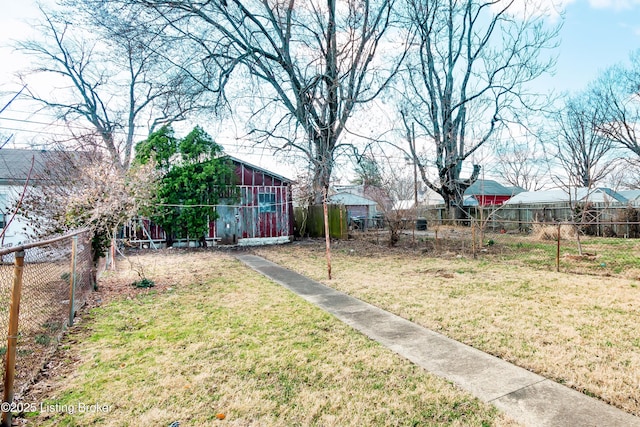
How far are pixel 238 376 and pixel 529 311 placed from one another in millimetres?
4107

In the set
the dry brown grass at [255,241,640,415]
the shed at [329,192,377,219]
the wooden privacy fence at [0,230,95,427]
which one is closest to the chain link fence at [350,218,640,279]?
the dry brown grass at [255,241,640,415]

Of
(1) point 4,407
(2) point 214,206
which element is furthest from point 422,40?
(1) point 4,407

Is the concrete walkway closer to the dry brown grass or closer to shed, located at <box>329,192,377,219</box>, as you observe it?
the dry brown grass

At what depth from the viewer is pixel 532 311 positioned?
4.76 m

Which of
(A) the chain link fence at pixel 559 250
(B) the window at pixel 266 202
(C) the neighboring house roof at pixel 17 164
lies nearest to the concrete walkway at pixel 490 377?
(A) the chain link fence at pixel 559 250

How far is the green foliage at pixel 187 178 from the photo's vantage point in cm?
1435

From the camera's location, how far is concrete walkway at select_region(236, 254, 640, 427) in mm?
2295

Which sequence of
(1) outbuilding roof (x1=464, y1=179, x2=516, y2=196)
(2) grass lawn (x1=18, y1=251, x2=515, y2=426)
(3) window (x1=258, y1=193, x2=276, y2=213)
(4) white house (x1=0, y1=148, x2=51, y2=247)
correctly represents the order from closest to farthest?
(2) grass lawn (x1=18, y1=251, x2=515, y2=426) → (4) white house (x1=0, y1=148, x2=51, y2=247) → (3) window (x1=258, y1=193, x2=276, y2=213) → (1) outbuilding roof (x1=464, y1=179, x2=516, y2=196)

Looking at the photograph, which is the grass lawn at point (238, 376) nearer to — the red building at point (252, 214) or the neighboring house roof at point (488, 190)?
the red building at point (252, 214)

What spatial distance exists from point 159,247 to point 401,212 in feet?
34.3

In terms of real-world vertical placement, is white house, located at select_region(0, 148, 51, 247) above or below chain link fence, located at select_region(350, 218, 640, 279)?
above

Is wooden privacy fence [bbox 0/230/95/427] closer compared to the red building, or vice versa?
wooden privacy fence [bbox 0/230/95/427]

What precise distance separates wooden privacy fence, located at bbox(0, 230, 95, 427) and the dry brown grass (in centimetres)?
406

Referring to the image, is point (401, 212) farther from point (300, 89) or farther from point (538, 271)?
point (300, 89)
